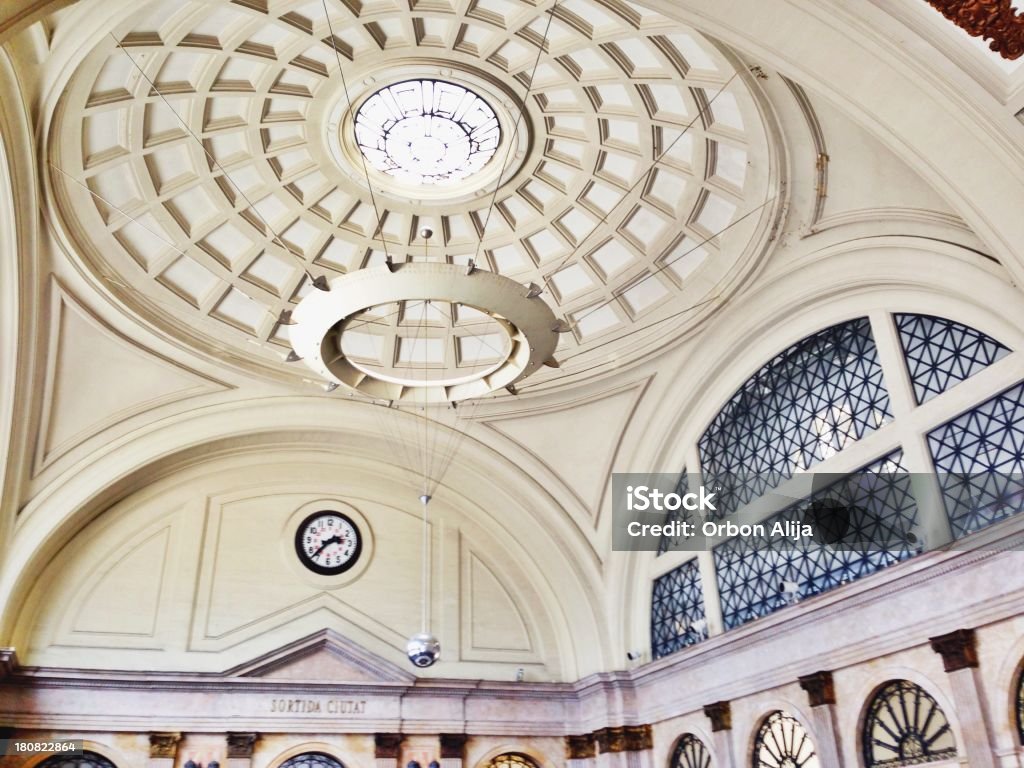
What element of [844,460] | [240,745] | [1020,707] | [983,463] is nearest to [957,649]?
[1020,707]

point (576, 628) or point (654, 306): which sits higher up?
point (654, 306)

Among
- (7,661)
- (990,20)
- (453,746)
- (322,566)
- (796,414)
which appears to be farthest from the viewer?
(322,566)

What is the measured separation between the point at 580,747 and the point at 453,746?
80.8 inches

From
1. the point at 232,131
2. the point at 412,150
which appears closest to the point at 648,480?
the point at 412,150

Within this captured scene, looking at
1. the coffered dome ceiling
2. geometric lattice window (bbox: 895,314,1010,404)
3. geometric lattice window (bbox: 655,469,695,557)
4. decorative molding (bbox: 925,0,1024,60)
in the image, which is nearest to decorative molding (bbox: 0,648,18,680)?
the coffered dome ceiling

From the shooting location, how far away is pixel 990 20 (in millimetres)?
6141

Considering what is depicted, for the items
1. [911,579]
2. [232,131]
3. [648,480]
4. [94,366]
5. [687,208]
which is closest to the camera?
[911,579]

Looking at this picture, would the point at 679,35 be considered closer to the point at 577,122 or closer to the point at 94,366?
the point at 577,122

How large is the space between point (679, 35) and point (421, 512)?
921cm

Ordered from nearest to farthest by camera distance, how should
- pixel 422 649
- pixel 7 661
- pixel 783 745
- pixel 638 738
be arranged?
1. pixel 422 649
2. pixel 783 745
3. pixel 7 661
4. pixel 638 738

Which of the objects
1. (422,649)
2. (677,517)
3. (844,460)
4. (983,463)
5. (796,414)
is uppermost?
(796,414)

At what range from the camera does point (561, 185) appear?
1211cm

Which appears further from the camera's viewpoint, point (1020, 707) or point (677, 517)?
point (677, 517)

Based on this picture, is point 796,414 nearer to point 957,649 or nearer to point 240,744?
point 957,649
